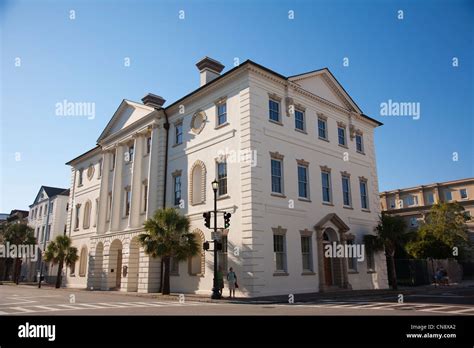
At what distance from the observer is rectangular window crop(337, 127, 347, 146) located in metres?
28.3

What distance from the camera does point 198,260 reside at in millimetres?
23938

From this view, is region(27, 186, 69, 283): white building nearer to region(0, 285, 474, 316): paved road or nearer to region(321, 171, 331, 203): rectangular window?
region(0, 285, 474, 316): paved road

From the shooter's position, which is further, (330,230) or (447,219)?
(447,219)

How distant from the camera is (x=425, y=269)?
35500 mm

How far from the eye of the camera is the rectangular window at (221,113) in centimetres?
2378

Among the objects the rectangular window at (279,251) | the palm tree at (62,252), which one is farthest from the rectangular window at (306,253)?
the palm tree at (62,252)

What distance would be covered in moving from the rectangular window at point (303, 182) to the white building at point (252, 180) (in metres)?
0.07

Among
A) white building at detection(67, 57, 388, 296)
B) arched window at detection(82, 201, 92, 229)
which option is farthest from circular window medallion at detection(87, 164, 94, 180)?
white building at detection(67, 57, 388, 296)

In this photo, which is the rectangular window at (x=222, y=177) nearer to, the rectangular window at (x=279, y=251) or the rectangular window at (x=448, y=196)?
the rectangular window at (x=279, y=251)

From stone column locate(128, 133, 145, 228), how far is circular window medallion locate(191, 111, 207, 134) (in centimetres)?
591
